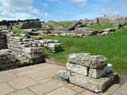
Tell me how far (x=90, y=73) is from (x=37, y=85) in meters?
1.52

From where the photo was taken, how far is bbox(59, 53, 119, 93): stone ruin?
4.61m

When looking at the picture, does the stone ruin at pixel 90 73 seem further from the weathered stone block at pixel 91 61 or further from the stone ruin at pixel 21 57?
the stone ruin at pixel 21 57

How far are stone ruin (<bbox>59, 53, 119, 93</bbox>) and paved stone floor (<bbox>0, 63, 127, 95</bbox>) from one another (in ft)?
0.52

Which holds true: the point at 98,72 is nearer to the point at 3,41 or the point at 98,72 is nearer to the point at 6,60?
the point at 6,60

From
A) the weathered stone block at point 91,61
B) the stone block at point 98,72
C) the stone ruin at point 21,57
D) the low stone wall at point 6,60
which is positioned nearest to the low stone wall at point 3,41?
the stone ruin at point 21,57

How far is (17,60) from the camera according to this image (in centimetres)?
746

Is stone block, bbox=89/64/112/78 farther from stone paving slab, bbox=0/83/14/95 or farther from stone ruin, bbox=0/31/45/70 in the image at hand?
stone ruin, bbox=0/31/45/70

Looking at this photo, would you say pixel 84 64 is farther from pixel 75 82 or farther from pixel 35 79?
pixel 35 79

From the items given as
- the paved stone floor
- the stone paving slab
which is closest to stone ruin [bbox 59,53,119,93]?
the paved stone floor

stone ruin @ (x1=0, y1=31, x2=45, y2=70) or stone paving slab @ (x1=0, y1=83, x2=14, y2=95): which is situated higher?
stone ruin @ (x1=0, y1=31, x2=45, y2=70)

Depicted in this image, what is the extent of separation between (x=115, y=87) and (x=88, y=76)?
75 cm

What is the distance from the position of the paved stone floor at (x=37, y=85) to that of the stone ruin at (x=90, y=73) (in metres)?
0.16

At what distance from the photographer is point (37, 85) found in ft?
16.6

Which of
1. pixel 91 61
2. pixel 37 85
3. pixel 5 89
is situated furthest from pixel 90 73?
pixel 5 89
